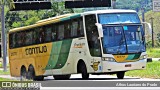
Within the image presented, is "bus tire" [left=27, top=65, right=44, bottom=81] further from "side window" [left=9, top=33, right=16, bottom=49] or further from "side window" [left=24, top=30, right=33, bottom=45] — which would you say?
"side window" [left=9, top=33, right=16, bottom=49]

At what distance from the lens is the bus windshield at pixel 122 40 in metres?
21.1

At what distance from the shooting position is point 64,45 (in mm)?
23766

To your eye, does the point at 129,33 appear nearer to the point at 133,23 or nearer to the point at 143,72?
the point at 133,23

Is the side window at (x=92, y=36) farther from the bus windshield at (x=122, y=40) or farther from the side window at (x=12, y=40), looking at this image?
the side window at (x=12, y=40)

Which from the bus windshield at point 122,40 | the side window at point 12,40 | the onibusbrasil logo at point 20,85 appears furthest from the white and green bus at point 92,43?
the onibusbrasil logo at point 20,85

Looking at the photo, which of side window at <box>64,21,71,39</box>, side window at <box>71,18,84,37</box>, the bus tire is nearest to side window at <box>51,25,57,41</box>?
side window at <box>64,21,71,39</box>

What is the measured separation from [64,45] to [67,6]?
19238mm

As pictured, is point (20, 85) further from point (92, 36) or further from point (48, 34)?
point (48, 34)

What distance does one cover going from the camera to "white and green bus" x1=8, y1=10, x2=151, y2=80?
21141 mm

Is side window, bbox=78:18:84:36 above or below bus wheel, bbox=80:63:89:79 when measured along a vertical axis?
above

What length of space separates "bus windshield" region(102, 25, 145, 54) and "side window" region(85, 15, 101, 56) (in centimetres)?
42

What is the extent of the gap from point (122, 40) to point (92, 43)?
4.54 feet

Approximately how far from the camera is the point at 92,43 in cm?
2175

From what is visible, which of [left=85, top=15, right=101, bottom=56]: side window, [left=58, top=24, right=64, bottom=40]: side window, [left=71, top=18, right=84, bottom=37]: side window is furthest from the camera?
[left=58, top=24, right=64, bottom=40]: side window
